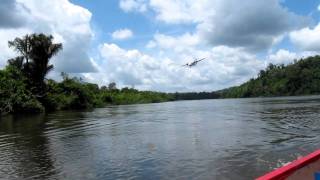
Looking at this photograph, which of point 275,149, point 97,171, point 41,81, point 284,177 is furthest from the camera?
point 41,81

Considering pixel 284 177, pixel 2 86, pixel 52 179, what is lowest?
pixel 52 179

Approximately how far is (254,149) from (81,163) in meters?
7.36

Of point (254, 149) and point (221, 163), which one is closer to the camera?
point (221, 163)

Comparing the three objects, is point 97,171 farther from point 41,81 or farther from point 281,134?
point 41,81

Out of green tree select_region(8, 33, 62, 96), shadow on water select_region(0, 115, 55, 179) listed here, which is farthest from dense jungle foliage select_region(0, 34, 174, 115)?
shadow on water select_region(0, 115, 55, 179)

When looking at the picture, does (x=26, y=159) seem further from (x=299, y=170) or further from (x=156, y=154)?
(x=299, y=170)

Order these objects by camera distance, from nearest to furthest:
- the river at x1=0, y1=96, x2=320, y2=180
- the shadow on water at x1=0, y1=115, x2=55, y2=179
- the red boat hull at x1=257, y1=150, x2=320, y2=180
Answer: the red boat hull at x1=257, y1=150, x2=320, y2=180 < the river at x1=0, y1=96, x2=320, y2=180 < the shadow on water at x1=0, y1=115, x2=55, y2=179

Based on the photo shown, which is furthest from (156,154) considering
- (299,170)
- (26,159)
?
(299,170)

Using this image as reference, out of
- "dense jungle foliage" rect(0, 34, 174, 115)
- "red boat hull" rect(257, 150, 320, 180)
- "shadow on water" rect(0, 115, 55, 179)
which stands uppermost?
"dense jungle foliage" rect(0, 34, 174, 115)

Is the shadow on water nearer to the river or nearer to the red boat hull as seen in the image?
the river

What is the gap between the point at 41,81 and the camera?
267ft

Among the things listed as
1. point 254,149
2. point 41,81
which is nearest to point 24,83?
point 41,81

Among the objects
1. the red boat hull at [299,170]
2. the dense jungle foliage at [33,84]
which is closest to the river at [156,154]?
the red boat hull at [299,170]

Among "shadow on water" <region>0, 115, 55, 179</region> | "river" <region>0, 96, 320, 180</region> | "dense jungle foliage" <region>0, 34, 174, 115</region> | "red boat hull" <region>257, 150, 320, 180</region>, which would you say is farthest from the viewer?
"dense jungle foliage" <region>0, 34, 174, 115</region>
